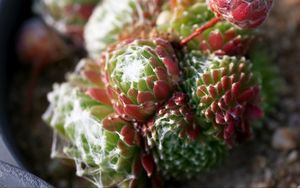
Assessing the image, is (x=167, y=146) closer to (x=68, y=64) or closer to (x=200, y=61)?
(x=200, y=61)

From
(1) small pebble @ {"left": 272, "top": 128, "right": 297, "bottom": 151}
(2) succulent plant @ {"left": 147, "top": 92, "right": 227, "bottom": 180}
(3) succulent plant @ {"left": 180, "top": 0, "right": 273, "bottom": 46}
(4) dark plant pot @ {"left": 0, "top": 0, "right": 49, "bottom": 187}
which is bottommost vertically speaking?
(1) small pebble @ {"left": 272, "top": 128, "right": 297, "bottom": 151}

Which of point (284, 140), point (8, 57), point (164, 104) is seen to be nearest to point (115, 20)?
point (164, 104)

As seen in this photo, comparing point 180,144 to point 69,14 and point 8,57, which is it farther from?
point 8,57

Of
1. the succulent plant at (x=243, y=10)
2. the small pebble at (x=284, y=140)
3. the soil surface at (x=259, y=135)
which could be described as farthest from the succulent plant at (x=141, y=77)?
the small pebble at (x=284, y=140)

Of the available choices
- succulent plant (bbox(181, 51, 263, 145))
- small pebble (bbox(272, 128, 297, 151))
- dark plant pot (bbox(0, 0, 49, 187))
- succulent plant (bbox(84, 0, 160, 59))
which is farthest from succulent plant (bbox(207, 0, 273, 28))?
dark plant pot (bbox(0, 0, 49, 187))

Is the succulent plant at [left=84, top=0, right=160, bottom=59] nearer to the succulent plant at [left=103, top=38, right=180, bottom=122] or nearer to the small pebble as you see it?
the succulent plant at [left=103, top=38, right=180, bottom=122]

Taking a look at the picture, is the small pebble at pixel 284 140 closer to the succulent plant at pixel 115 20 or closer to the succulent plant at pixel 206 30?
the succulent plant at pixel 206 30

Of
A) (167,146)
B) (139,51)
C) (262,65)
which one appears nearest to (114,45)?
(139,51)
